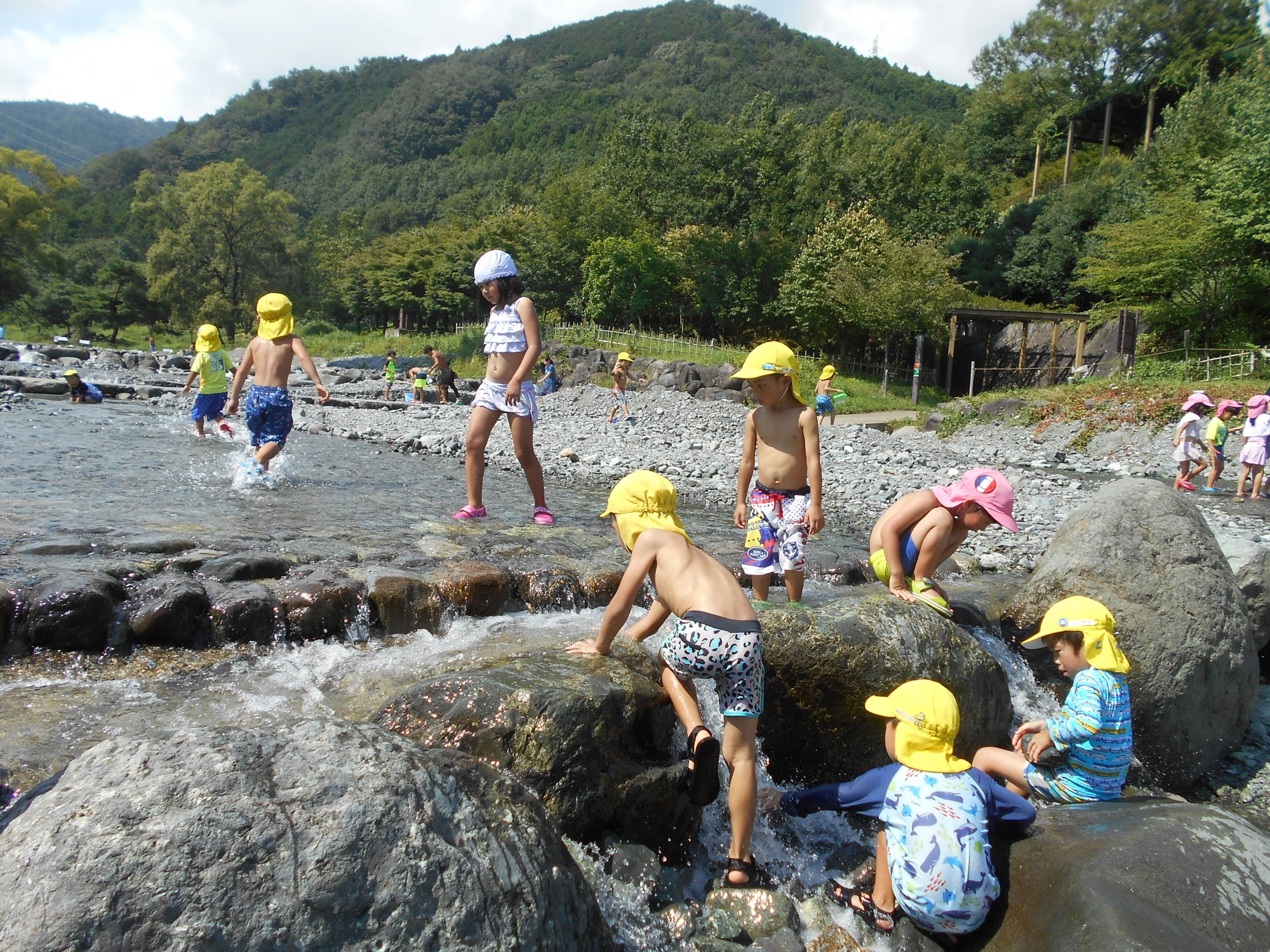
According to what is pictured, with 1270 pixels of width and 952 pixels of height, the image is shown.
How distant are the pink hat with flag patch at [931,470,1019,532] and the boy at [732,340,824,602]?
798 millimetres

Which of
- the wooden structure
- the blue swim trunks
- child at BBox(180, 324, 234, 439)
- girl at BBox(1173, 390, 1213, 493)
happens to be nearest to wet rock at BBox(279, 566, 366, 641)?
the blue swim trunks

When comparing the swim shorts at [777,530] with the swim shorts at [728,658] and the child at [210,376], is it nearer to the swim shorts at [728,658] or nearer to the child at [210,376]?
the swim shorts at [728,658]

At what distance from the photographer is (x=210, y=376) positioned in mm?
11102

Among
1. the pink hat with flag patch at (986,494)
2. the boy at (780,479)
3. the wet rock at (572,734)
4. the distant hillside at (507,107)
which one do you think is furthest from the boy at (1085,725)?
the distant hillside at (507,107)

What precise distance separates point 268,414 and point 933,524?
21.6 feet

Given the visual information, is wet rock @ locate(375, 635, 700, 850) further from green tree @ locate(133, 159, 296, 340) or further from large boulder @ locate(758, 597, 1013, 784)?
green tree @ locate(133, 159, 296, 340)

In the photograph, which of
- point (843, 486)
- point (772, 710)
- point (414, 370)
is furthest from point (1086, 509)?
point (414, 370)

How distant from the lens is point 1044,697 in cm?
560

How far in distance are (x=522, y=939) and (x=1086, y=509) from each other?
5505 millimetres

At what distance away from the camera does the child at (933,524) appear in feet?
16.0

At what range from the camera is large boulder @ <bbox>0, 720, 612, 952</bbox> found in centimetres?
186

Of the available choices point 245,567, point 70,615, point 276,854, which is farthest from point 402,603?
point 276,854

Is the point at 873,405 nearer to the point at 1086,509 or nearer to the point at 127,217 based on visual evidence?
the point at 1086,509

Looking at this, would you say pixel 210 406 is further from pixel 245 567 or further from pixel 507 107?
pixel 507 107
